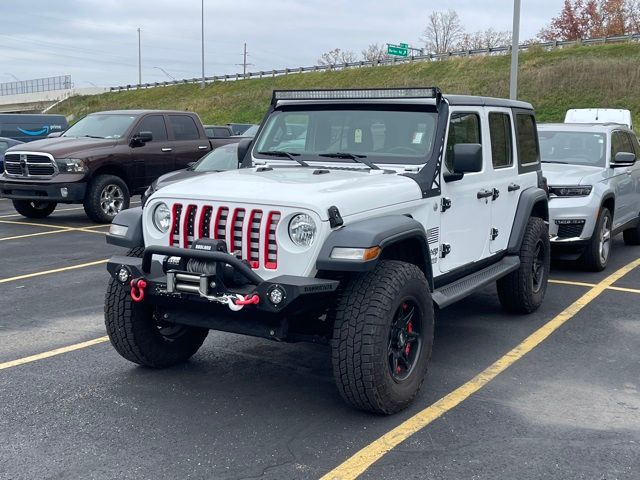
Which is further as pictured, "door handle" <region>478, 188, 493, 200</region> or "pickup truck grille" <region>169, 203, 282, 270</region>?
"door handle" <region>478, 188, 493, 200</region>

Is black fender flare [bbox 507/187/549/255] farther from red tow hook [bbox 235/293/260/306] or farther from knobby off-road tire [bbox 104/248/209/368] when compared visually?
red tow hook [bbox 235/293/260/306]

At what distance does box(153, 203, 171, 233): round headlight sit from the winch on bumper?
0.26 m

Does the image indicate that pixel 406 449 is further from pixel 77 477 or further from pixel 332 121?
pixel 332 121

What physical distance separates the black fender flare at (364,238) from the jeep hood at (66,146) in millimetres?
9461

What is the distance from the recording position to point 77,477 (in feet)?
12.1

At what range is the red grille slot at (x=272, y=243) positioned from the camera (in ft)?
14.0

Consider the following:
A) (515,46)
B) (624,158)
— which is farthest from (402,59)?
(624,158)

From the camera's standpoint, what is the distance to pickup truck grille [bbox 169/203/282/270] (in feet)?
14.0

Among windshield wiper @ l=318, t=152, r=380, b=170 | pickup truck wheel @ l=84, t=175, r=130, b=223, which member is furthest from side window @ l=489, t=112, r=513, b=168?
pickup truck wheel @ l=84, t=175, r=130, b=223

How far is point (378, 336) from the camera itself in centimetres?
418

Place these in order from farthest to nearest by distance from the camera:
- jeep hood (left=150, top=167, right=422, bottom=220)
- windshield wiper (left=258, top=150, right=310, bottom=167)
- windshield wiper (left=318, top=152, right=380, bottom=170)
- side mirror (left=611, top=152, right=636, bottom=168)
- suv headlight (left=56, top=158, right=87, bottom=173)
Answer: suv headlight (left=56, top=158, right=87, bottom=173)
side mirror (left=611, top=152, right=636, bottom=168)
windshield wiper (left=258, top=150, right=310, bottom=167)
windshield wiper (left=318, top=152, right=380, bottom=170)
jeep hood (left=150, top=167, right=422, bottom=220)

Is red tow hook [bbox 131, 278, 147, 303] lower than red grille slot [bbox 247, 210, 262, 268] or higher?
lower

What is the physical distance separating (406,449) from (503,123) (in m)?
3.54

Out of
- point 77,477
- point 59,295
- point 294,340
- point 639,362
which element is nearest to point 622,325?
point 639,362
